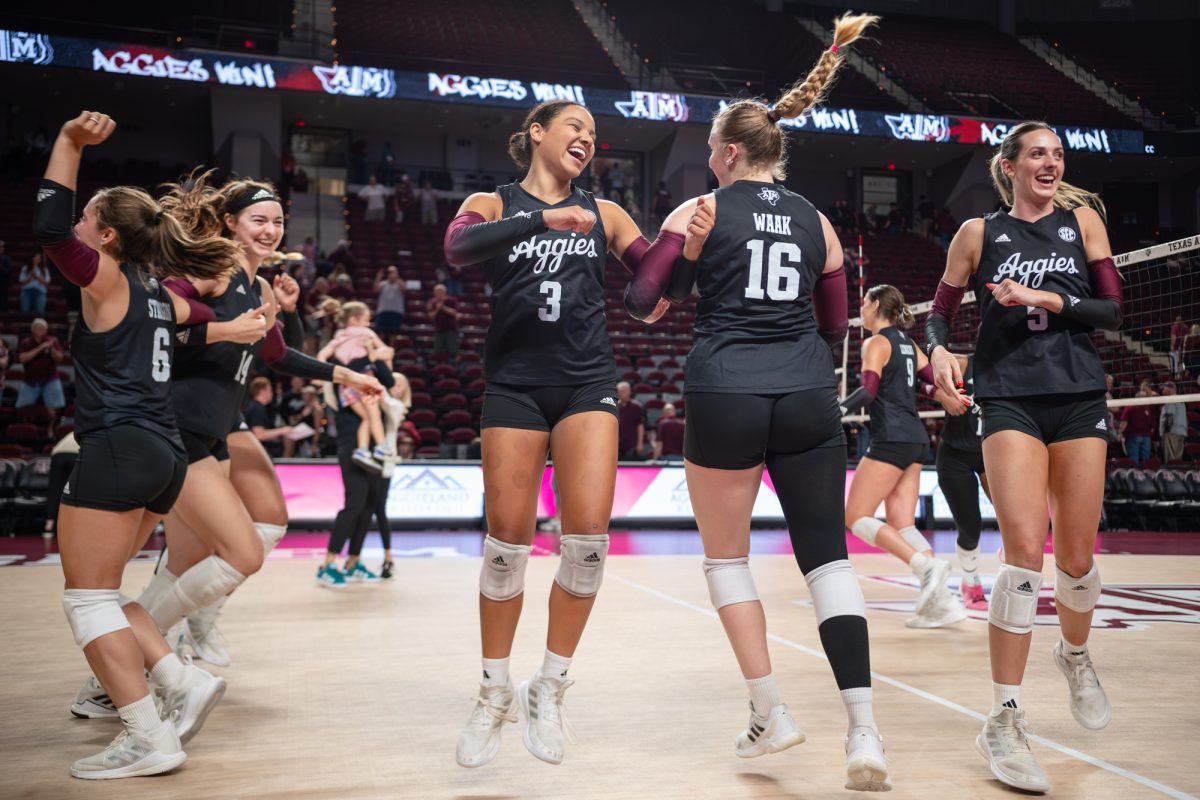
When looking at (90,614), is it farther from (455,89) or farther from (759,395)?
(455,89)

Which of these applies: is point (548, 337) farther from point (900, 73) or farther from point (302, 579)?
point (900, 73)

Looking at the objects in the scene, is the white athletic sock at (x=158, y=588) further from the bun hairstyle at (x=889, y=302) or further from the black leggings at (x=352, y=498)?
the bun hairstyle at (x=889, y=302)

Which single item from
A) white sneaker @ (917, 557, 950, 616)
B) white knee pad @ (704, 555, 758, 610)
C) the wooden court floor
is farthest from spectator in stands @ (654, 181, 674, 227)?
white knee pad @ (704, 555, 758, 610)

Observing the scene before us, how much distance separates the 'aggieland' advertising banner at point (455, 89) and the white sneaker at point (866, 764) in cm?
1539

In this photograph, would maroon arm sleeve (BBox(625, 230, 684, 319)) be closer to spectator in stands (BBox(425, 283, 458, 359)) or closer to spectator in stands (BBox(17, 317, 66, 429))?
spectator in stands (BBox(17, 317, 66, 429))

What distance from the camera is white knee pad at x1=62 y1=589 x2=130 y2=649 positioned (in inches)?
112

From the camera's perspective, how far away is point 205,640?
4.36 meters

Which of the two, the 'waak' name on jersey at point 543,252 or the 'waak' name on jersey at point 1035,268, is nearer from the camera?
the 'waak' name on jersey at point 543,252

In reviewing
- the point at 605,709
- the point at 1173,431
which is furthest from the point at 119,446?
the point at 1173,431

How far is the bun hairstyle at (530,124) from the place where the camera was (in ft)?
10.6

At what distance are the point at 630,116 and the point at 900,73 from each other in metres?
8.76

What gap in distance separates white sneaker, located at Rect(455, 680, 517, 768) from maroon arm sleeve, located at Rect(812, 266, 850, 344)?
1481mm

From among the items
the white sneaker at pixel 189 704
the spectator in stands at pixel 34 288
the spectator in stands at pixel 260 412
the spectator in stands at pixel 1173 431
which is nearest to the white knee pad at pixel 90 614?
the white sneaker at pixel 189 704

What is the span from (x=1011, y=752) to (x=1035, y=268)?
5.11 feet
